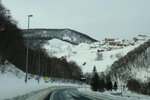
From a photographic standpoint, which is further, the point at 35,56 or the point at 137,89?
the point at 137,89

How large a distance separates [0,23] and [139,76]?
14325 cm

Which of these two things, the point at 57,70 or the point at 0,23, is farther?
the point at 57,70

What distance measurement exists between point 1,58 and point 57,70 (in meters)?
104

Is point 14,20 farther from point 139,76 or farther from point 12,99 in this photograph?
point 139,76

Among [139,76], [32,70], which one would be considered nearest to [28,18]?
[32,70]

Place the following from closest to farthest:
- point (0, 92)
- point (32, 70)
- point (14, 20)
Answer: point (0, 92), point (14, 20), point (32, 70)

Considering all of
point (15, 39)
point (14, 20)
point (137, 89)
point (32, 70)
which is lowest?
point (137, 89)

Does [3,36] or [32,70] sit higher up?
[3,36]

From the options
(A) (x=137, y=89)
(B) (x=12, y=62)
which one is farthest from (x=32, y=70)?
(A) (x=137, y=89)

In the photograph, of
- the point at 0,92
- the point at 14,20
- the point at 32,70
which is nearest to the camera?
the point at 0,92

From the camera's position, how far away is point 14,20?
69.7 meters

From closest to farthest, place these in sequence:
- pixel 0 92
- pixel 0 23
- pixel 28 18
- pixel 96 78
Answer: pixel 0 92 < pixel 28 18 < pixel 0 23 < pixel 96 78

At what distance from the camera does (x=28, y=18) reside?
4453cm

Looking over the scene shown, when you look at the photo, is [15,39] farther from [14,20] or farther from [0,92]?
[0,92]
